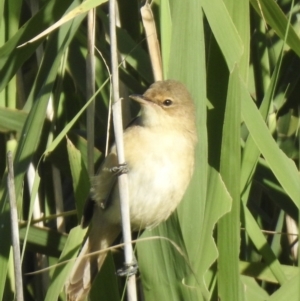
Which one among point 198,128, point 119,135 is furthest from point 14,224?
point 198,128

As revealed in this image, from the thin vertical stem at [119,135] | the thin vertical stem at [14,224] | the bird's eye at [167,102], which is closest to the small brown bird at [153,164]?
the bird's eye at [167,102]

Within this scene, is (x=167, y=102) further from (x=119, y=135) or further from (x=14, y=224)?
(x=14, y=224)

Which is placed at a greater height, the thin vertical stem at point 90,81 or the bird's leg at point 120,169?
the thin vertical stem at point 90,81

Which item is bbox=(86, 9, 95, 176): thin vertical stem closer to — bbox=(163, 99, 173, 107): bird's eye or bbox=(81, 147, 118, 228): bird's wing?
bbox=(81, 147, 118, 228): bird's wing

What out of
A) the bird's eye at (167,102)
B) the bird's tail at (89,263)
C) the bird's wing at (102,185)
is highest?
the bird's eye at (167,102)

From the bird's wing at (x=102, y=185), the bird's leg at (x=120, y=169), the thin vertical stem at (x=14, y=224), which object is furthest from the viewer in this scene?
the bird's wing at (x=102, y=185)

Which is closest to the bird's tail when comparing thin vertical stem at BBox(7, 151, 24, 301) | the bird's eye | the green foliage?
the green foliage

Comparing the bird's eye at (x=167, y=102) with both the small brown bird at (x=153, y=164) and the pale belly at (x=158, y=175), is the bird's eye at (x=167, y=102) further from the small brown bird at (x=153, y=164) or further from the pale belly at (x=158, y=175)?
the pale belly at (x=158, y=175)
